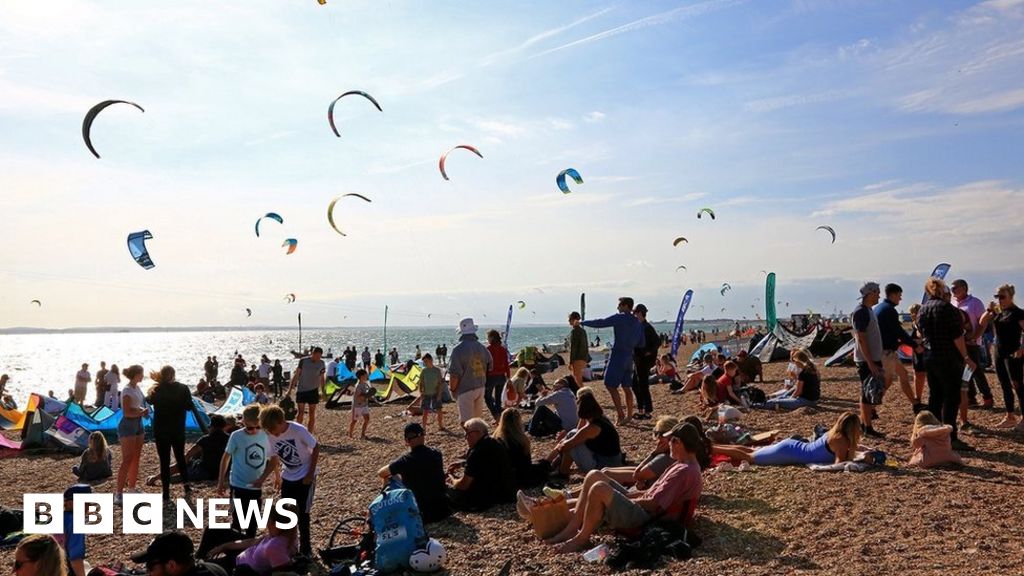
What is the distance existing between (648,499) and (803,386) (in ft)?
22.0

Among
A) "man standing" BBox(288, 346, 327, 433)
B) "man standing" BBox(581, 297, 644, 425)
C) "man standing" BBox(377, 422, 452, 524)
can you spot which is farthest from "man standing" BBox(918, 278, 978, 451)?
"man standing" BBox(288, 346, 327, 433)

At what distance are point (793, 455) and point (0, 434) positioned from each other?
47.7 feet

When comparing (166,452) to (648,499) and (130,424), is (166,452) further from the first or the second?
(648,499)

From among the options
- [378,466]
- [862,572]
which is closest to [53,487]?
[378,466]

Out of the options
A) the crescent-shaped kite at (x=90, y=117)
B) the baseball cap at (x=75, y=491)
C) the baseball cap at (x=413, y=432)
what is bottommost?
the baseball cap at (x=75, y=491)

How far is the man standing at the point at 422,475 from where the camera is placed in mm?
7297

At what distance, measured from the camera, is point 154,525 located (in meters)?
8.28

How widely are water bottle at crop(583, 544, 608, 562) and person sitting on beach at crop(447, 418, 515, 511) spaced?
201 cm

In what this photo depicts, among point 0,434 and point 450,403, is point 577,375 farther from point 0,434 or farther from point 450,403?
point 0,434

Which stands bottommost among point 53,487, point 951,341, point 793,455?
point 53,487

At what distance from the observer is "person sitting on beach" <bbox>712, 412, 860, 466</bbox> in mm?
7508

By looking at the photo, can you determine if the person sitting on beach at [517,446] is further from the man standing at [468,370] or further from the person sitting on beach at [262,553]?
the man standing at [468,370]

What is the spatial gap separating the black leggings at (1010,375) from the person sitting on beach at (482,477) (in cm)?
560

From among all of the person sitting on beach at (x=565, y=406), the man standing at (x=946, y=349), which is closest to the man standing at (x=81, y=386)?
the person sitting on beach at (x=565, y=406)
